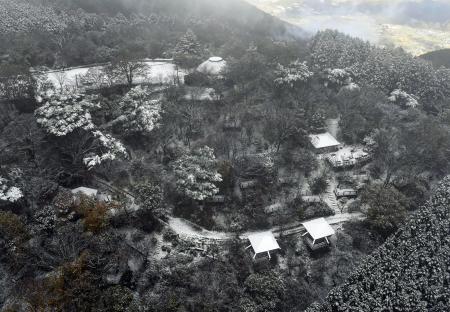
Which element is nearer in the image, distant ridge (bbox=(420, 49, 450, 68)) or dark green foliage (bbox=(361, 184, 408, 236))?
dark green foliage (bbox=(361, 184, 408, 236))

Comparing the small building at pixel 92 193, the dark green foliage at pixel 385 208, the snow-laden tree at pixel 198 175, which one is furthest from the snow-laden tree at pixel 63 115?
the dark green foliage at pixel 385 208

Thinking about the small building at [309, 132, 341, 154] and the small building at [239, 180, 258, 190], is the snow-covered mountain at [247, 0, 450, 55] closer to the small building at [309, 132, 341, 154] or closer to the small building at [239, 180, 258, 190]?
the small building at [309, 132, 341, 154]

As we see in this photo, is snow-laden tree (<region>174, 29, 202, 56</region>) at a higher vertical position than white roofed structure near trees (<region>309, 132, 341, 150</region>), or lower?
higher

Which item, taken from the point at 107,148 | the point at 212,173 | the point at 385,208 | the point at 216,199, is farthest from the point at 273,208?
the point at 107,148

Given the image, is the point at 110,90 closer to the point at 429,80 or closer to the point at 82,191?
the point at 82,191

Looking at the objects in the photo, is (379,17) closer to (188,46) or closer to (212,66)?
(188,46)

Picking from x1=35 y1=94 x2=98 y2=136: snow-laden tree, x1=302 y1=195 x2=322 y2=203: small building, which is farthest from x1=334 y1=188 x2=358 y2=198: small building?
x1=35 y1=94 x2=98 y2=136: snow-laden tree

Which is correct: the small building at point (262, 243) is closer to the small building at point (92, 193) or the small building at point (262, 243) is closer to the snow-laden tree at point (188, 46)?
the small building at point (92, 193)
